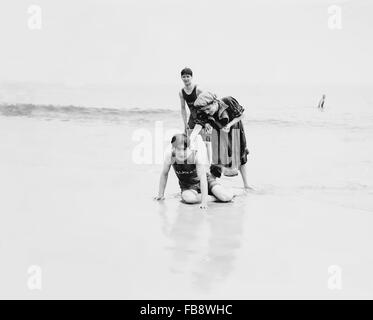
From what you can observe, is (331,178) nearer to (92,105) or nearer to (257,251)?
(257,251)

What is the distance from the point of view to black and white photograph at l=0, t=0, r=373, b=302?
2.77m

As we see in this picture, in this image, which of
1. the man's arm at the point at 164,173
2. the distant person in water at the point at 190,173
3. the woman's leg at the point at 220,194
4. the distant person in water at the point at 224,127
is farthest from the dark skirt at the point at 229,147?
the man's arm at the point at 164,173

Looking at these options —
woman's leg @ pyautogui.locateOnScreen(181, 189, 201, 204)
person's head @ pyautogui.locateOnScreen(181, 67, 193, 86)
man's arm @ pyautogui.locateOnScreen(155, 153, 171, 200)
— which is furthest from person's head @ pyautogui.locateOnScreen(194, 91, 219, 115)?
woman's leg @ pyautogui.locateOnScreen(181, 189, 201, 204)

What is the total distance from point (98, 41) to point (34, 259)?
34.0 ft

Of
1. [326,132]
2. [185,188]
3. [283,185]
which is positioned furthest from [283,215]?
[326,132]

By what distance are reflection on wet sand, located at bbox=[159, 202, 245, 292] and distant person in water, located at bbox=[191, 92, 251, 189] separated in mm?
715

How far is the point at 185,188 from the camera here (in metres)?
4.30

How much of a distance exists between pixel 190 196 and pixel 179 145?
0.49 m

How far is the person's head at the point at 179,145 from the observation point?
159 inches

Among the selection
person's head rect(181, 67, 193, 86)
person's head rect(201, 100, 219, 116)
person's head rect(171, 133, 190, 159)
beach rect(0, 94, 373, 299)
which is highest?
person's head rect(181, 67, 193, 86)

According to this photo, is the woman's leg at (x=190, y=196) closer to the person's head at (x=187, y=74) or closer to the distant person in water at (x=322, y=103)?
the person's head at (x=187, y=74)

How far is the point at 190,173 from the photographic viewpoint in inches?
166

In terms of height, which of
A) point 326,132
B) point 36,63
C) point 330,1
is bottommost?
point 326,132

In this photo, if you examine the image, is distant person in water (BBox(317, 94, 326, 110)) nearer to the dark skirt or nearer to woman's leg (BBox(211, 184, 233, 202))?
the dark skirt
